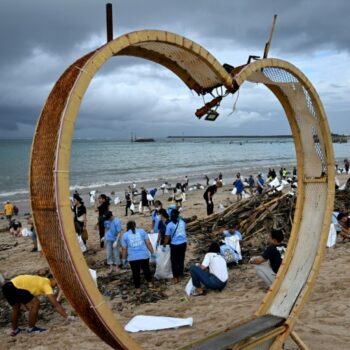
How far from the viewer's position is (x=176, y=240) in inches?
364

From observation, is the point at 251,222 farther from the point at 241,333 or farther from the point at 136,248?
the point at 241,333

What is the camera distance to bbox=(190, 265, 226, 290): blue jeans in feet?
Result: 27.9

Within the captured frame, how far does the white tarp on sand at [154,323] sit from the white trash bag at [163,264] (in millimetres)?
2691

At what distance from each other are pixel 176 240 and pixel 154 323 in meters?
2.62

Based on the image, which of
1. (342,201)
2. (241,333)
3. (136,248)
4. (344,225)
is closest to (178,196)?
(342,201)

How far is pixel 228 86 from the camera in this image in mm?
4293

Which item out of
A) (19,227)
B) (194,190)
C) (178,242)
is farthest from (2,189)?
(178,242)

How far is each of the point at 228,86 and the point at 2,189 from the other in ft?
140

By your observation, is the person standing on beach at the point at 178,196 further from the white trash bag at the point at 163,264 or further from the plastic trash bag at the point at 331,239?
the white trash bag at the point at 163,264

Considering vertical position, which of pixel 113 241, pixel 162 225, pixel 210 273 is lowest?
pixel 210 273

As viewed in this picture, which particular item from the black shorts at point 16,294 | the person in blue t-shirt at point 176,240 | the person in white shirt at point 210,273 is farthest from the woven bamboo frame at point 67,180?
the person in blue t-shirt at point 176,240

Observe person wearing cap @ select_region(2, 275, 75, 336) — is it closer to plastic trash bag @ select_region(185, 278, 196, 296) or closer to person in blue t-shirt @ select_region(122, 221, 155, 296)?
person in blue t-shirt @ select_region(122, 221, 155, 296)

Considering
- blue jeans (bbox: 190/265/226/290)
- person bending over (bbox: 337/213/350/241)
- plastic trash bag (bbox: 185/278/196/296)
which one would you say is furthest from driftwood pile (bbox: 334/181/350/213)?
plastic trash bag (bbox: 185/278/196/296)

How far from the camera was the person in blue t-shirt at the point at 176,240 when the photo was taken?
9.20m
